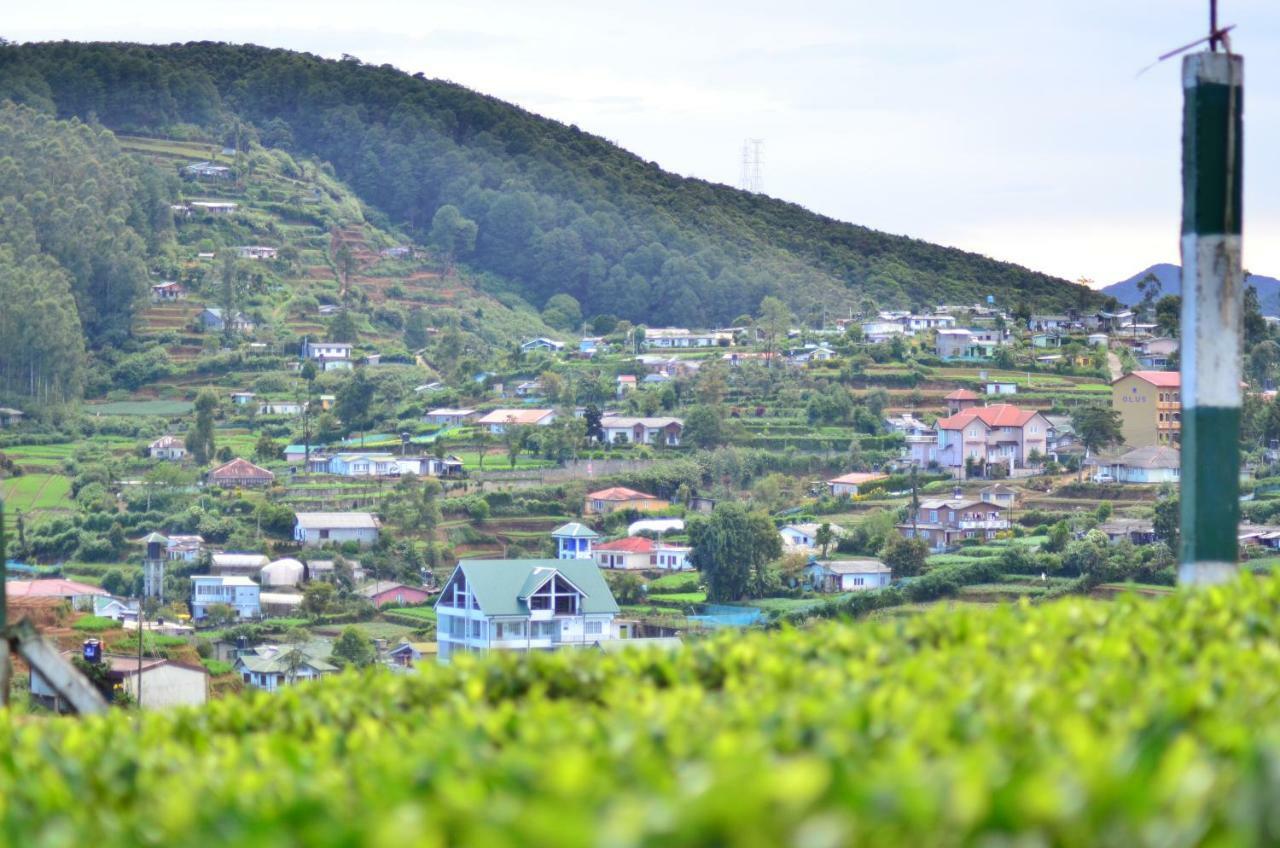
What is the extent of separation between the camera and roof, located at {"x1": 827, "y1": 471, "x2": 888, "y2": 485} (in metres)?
47.9

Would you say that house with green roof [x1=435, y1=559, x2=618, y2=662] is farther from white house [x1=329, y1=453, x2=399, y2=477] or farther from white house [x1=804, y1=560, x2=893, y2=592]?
white house [x1=329, y1=453, x2=399, y2=477]

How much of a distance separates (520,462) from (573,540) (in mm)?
9755

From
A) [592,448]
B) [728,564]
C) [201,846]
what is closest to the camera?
[201,846]

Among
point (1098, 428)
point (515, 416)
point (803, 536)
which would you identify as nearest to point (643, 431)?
point (515, 416)

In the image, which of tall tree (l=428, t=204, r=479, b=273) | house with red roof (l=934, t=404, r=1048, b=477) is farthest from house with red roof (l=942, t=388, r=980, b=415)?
tall tree (l=428, t=204, r=479, b=273)

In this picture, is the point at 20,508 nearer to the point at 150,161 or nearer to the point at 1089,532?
the point at 1089,532

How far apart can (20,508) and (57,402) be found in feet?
38.1

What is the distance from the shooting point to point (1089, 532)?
128ft

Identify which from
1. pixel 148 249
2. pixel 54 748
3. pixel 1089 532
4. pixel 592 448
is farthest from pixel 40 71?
pixel 54 748

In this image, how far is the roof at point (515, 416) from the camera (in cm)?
5400

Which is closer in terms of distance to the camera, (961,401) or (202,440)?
(202,440)

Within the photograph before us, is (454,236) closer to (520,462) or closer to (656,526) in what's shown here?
(520,462)

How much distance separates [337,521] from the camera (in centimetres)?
4353

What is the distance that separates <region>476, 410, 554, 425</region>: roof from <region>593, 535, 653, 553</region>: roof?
1273cm
